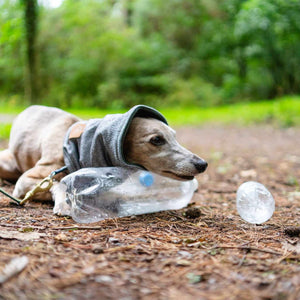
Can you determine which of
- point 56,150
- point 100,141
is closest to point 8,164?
point 56,150

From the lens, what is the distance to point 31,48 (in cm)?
889

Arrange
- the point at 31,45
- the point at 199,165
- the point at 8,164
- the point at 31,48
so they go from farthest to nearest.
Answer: the point at 31,48, the point at 31,45, the point at 8,164, the point at 199,165

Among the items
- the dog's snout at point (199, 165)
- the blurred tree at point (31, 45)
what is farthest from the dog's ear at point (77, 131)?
the blurred tree at point (31, 45)

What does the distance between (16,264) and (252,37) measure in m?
18.4

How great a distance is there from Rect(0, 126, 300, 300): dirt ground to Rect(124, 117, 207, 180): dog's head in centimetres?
36

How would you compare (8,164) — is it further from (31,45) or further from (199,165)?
(31,45)

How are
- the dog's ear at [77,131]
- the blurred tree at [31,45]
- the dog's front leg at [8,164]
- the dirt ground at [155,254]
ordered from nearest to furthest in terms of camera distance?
1. the dirt ground at [155,254]
2. the dog's ear at [77,131]
3. the dog's front leg at [8,164]
4. the blurred tree at [31,45]

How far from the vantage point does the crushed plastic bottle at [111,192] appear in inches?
97.7

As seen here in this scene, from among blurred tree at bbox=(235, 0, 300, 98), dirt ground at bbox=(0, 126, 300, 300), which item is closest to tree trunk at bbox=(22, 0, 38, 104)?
dirt ground at bbox=(0, 126, 300, 300)

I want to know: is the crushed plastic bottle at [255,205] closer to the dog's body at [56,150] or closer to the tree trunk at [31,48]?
the dog's body at [56,150]

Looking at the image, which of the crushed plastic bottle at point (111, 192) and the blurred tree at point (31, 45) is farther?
the blurred tree at point (31, 45)

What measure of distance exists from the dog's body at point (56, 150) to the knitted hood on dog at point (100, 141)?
5.1 inches

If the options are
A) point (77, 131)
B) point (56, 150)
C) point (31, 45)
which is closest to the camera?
point (77, 131)

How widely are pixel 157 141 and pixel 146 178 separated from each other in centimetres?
29
